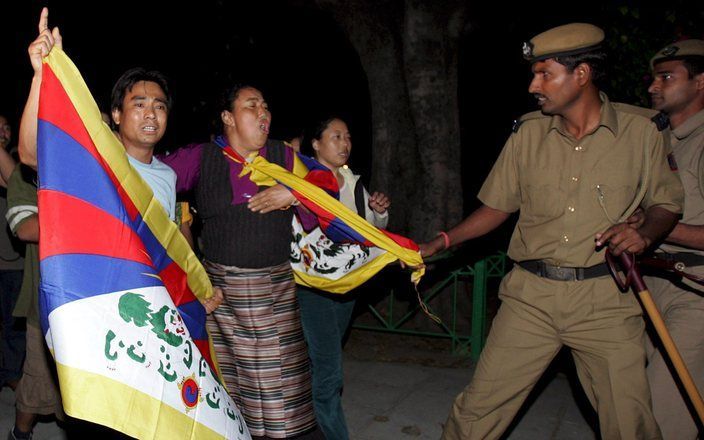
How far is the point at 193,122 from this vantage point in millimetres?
13133

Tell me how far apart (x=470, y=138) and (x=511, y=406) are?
1888 cm

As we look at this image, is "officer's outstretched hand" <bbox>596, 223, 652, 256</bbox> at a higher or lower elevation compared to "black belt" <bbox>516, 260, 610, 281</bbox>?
higher

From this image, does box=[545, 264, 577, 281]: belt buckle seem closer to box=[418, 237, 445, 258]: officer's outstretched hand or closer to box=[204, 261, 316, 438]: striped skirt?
box=[418, 237, 445, 258]: officer's outstretched hand

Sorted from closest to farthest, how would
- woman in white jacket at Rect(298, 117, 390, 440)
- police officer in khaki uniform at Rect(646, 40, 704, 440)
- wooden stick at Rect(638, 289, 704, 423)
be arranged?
1. wooden stick at Rect(638, 289, 704, 423)
2. police officer in khaki uniform at Rect(646, 40, 704, 440)
3. woman in white jacket at Rect(298, 117, 390, 440)

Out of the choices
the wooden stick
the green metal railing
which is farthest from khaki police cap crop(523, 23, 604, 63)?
the green metal railing

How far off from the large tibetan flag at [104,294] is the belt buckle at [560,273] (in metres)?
1.73

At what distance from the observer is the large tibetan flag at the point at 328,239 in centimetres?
362

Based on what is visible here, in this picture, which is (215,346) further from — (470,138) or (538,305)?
(470,138)

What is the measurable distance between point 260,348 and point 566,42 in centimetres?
226

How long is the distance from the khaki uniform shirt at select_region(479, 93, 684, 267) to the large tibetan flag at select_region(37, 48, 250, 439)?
5.96 feet

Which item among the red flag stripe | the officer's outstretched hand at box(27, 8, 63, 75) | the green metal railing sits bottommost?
the green metal railing

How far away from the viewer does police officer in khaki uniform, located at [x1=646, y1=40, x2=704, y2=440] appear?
3498 millimetres

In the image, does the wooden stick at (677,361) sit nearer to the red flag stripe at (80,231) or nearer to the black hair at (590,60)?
the black hair at (590,60)

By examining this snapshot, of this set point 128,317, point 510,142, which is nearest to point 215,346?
point 128,317
